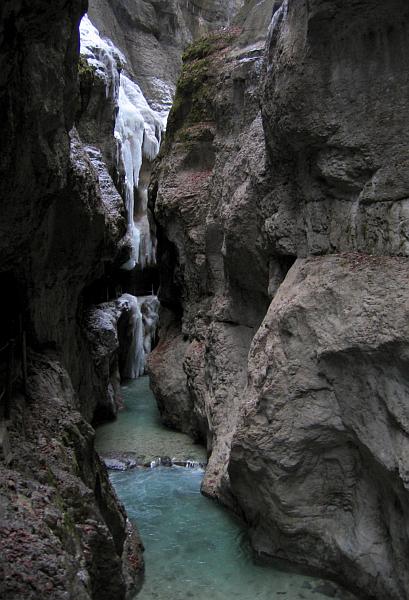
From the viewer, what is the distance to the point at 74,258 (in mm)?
8469

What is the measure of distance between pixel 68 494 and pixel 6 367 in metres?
1.64

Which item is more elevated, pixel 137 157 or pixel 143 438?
pixel 137 157

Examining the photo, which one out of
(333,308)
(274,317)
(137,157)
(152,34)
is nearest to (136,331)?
(137,157)

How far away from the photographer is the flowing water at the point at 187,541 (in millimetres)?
6289

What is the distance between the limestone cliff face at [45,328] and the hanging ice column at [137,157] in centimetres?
1342

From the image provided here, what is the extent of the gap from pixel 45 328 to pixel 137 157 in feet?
54.0

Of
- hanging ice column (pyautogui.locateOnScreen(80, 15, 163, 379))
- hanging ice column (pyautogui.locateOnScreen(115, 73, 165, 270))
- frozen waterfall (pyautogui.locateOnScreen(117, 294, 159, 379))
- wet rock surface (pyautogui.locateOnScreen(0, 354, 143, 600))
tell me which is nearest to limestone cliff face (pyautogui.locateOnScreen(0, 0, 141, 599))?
wet rock surface (pyautogui.locateOnScreen(0, 354, 143, 600))

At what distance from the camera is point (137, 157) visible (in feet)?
75.0

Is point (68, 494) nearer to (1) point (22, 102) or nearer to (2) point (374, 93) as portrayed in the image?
(1) point (22, 102)

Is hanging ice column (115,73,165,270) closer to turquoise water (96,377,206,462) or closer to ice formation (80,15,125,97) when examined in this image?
ice formation (80,15,125,97)

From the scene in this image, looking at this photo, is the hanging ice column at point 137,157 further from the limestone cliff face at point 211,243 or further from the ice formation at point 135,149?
the limestone cliff face at point 211,243

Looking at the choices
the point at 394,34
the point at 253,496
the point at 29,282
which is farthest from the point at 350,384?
the point at 29,282

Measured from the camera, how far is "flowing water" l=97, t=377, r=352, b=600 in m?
6.29

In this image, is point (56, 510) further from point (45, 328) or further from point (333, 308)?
point (45, 328)
